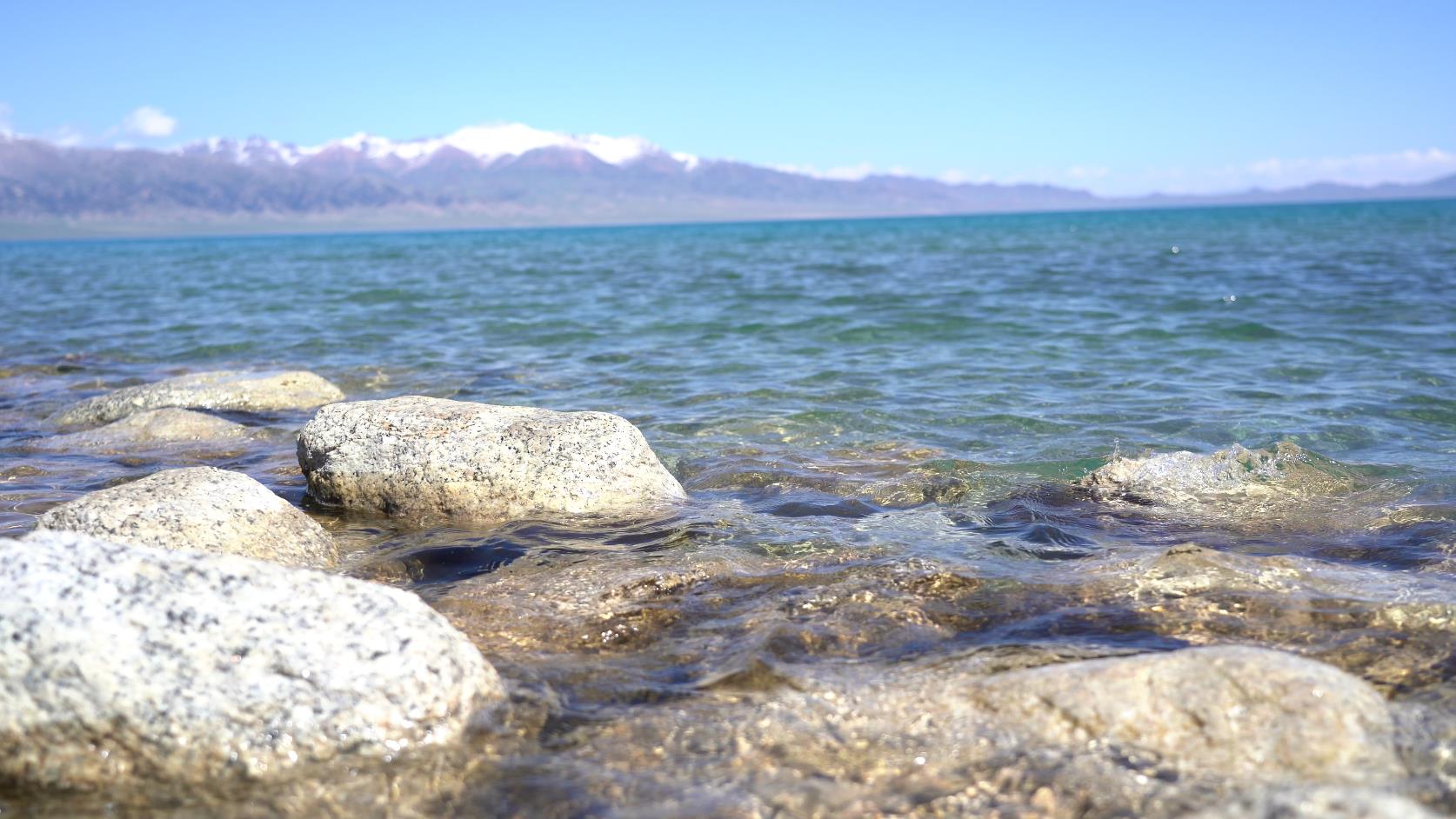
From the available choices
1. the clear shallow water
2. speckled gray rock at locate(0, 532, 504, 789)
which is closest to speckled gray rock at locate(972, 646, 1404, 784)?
the clear shallow water

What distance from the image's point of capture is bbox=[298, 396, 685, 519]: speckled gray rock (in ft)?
20.4

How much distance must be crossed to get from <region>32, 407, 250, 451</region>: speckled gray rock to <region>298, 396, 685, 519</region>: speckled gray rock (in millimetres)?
2329

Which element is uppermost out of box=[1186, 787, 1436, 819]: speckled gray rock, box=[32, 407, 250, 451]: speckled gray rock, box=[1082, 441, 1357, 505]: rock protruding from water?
box=[1186, 787, 1436, 819]: speckled gray rock

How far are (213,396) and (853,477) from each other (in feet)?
19.1

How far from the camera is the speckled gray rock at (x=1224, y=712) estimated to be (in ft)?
10.5

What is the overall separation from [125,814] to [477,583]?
2116mm

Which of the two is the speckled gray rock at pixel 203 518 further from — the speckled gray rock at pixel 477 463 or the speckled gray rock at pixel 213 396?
the speckled gray rock at pixel 213 396

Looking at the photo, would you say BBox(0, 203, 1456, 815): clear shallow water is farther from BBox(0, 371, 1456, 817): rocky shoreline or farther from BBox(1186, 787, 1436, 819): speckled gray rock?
BBox(1186, 787, 1436, 819): speckled gray rock

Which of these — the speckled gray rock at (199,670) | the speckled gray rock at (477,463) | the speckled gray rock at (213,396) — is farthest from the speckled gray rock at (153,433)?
the speckled gray rock at (199,670)

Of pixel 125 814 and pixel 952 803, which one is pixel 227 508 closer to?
pixel 125 814

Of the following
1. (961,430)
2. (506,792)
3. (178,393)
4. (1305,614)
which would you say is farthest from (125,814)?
(178,393)

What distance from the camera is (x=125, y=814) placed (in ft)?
10.2

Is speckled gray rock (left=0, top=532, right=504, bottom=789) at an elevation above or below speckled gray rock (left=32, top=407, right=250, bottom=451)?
above

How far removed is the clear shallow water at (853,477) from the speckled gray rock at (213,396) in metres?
0.49
